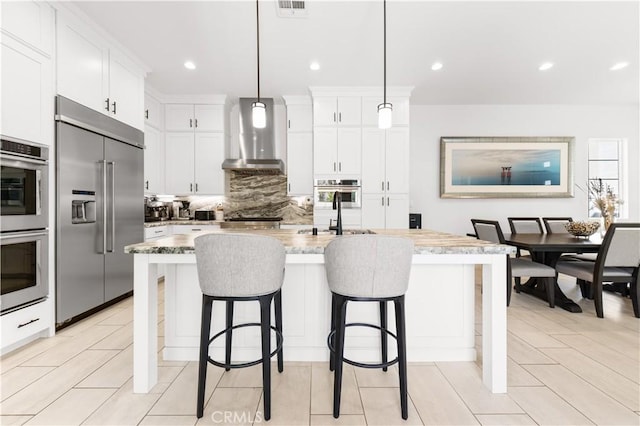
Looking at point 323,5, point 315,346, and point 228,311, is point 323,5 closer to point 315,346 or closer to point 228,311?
point 228,311

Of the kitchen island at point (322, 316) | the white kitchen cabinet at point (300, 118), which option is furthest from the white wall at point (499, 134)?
the kitchen island at point (322, 316)

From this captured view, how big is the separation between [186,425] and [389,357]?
123 centimetres

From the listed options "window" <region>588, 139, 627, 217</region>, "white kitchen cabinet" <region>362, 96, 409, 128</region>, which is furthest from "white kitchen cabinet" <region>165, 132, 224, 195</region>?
"window" <region>588, 139, 627, 217</region>

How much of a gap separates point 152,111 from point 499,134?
5.59m

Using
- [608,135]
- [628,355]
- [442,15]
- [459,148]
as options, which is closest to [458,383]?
[628,355]

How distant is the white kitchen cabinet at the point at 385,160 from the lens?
4641mm

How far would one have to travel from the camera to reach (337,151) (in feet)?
15.3

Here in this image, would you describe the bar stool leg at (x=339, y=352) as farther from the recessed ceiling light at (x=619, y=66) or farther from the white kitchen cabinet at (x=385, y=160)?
the recessed ceiling light at (x=619, y=66)

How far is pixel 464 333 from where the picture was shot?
7.01 feet

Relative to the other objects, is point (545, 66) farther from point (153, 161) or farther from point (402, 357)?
point (153, 161)

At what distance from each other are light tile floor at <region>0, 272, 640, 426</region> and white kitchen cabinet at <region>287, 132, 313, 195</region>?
9.70 feet

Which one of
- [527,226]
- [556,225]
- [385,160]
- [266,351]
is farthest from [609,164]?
[266,351]

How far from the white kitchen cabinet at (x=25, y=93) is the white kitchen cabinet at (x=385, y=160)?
3533mm

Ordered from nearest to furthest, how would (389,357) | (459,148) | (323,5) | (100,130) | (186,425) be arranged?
(186,425) < (389,357) < (323,5) < (100,130) < (459,148)
